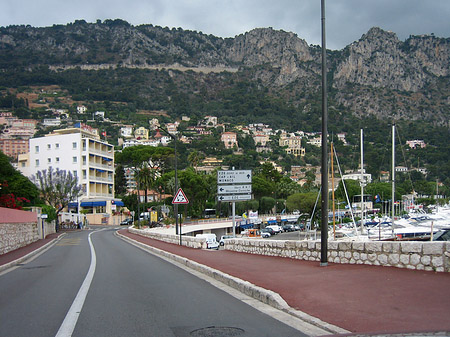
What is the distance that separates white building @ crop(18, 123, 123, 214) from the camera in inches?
3275

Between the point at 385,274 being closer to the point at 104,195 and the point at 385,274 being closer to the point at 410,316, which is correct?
the point at 410,316

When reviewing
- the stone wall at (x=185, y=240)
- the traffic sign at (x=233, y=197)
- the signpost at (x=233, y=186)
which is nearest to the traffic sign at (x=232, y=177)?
the signpost at (x=233, y=186)

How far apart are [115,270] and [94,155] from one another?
2908 inches

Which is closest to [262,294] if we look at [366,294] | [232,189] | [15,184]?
[366,294]

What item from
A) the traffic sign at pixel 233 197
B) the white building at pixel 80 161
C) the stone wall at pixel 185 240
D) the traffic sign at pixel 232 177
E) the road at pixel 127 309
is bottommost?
the stone wall at pixel 185 240

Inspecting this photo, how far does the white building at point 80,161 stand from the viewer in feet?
273

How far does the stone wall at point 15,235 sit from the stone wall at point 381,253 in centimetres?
1482

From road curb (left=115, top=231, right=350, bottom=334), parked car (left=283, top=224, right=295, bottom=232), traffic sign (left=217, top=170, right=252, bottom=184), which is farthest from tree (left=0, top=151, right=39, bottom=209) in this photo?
parked car (left=283, top=224, right=295, bottom=232)

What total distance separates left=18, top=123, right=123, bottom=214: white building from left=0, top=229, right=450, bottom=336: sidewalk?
73577mm

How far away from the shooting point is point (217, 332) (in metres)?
6.59

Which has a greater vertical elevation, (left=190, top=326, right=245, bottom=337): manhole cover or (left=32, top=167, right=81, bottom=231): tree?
(left=32, top=167, right=81, bottom=231): tree

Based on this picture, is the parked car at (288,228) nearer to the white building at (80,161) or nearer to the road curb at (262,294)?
the white building at (80,161)

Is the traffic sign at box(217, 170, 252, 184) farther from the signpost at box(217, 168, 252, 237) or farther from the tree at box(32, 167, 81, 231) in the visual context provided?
the tree at box(32, 167, 81, 231)

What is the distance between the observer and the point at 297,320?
730 centimetres
